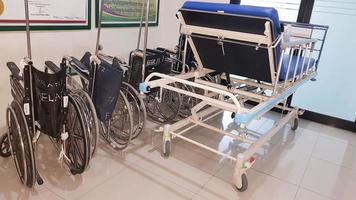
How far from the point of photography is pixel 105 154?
7.59 ft

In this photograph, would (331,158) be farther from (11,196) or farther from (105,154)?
(11,196)

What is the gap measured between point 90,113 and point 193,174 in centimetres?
89

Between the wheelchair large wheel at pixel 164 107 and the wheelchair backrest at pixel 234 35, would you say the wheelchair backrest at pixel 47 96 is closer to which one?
the wheelchair backrest at pixel 234 35

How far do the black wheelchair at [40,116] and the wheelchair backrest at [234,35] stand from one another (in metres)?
0.98

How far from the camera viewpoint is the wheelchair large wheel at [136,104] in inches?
92.6

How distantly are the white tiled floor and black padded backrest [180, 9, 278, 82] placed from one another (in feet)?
2.52

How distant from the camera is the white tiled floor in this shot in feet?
6.20

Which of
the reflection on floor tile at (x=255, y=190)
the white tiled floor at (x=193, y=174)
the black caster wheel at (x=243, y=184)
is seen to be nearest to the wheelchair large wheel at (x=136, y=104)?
the white tiled floor at (x=193, y=174)

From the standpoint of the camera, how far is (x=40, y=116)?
172cm

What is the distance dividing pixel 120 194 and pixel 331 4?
117 inches

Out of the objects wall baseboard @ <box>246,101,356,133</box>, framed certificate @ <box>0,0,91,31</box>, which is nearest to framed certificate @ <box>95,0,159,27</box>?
framed certificate @ <box>0,0,91,31</box>

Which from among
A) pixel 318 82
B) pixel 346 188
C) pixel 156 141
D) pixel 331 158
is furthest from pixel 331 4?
pixel 156 141

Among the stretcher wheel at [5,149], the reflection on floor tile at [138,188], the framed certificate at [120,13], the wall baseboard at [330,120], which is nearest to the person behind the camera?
the reflection on floor tile at [138,188]

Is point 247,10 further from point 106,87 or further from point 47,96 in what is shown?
point 47,96
